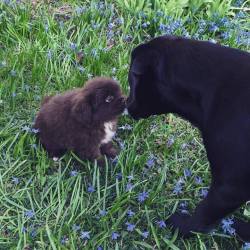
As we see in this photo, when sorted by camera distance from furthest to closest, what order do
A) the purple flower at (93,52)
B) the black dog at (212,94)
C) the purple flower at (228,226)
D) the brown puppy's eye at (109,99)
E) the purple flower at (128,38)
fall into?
1. the purple flower at (128,38)
2. the purple flower at (93,52)
3. the brown puppy's eye at (109,99)
4. the purple flower at (228,226)
5. the black dog at (212,94)

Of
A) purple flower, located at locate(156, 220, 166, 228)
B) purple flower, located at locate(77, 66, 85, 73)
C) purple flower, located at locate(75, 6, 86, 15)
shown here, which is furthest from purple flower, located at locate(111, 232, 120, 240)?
purple flower, located at locate(75, 6, 86, 15)

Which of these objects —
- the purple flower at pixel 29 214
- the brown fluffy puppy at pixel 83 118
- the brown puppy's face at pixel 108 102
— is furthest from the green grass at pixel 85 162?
the brown puppy's face at pixel 108 102

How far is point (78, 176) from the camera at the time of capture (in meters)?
3.25

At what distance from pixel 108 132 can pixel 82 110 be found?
0.28m

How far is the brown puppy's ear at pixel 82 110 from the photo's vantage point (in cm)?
315

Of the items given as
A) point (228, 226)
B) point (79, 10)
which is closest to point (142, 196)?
point (228, 226)

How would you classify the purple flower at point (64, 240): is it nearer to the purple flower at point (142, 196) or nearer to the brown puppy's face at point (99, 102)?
the purple flower at point (142, 196)

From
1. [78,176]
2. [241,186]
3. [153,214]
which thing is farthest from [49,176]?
[241,186]

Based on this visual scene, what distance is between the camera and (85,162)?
3359mm

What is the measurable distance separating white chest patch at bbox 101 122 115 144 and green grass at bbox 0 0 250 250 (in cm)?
13

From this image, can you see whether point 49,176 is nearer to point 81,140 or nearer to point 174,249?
point 81,140

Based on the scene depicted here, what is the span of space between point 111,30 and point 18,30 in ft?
2.43

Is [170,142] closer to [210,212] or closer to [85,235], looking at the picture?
[210,212]

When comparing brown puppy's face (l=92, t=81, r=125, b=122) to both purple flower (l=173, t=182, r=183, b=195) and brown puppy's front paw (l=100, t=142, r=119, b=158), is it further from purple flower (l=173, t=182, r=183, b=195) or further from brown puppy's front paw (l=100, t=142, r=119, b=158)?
purple flower (l=173, t=182, r=183, b=195)
